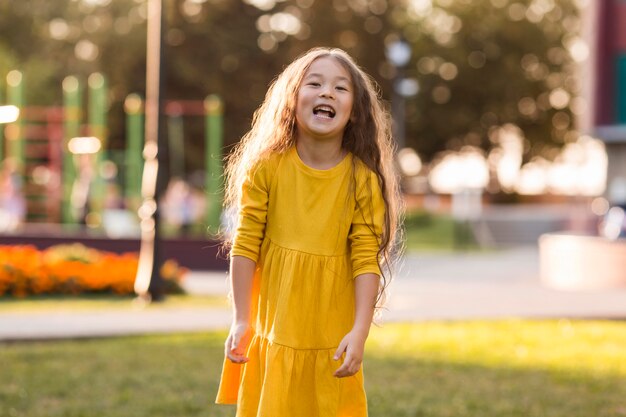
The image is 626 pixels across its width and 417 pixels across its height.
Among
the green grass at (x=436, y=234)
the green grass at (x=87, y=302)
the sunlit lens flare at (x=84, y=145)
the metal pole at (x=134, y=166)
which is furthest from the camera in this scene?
the green grass at (x=436, y=234)

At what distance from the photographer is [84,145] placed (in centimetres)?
2231

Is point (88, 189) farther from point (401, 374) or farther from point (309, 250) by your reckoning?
point (309, 250)

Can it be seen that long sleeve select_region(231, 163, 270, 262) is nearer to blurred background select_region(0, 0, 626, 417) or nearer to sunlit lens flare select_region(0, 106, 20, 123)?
blurred background select_region(0, 0, 626, 417)

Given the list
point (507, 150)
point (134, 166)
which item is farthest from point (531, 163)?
point (134, 166)

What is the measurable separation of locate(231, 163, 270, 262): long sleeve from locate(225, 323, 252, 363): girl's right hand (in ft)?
0.78

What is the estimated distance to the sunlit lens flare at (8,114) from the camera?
65.0 feet

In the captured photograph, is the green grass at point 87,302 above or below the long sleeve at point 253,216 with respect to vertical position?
below

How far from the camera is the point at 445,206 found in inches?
2093

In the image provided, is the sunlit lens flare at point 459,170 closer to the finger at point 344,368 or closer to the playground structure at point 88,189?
the playground structure at point 88,189

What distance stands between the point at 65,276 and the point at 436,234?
22.7 meters

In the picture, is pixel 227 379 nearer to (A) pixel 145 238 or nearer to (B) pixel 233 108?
(A) pixel 145 238

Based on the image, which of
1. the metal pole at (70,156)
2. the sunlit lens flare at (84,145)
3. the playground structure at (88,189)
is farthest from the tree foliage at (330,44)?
the sunlit lens flare at (84,145)

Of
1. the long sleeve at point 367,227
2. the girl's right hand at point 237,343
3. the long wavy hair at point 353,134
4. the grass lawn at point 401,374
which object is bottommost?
the grass lawn at point 401,374

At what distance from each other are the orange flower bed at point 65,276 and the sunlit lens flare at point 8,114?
609 cm
